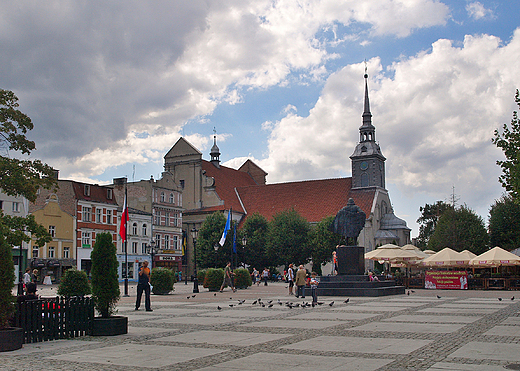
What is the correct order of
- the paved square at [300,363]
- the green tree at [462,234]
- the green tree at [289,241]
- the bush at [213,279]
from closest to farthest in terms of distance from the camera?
1. the paved square at [300,363]
2. the bush at [213,279]
3. the green tree at [462,234]
4. the green tree at [289,241]

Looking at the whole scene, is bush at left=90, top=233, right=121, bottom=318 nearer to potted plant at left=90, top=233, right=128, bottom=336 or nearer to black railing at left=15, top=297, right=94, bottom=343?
potted plant at left=90, top=233, right=128, bottom=336

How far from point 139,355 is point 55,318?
3.08 meters

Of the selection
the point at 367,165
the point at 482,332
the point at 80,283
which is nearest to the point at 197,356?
the point at 482,332

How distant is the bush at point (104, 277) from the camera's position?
1205cm

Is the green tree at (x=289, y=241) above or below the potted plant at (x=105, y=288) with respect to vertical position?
above

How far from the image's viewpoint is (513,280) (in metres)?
35.4

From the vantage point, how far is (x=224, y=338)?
11.5 meters

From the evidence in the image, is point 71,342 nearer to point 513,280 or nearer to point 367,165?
point 513,280

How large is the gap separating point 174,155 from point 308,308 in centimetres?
6636

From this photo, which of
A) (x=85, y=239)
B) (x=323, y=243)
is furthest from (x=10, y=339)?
(x=323, y=243)

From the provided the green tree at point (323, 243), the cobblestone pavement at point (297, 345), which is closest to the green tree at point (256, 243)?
the green tree at point (323, 243)

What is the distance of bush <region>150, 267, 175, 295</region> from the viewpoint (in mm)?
30500

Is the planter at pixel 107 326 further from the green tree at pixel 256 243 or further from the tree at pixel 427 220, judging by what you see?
the tree at pixel 427 220

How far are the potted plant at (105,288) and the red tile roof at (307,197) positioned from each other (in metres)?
65.2
